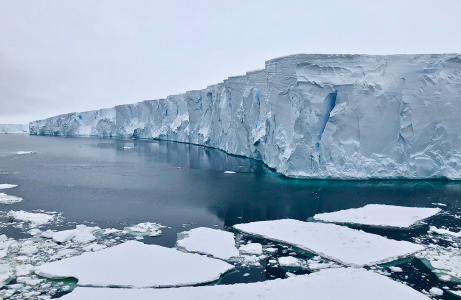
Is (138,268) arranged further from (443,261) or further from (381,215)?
(381,215)

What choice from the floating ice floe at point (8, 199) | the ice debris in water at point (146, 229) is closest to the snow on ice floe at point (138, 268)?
the ice debris in water at point (146, 229)

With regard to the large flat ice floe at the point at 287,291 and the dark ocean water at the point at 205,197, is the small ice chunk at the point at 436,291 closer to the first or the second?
the dark ocean water at the point at 205,197

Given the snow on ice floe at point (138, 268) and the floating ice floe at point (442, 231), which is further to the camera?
the floating ice floe at point (442, 231)

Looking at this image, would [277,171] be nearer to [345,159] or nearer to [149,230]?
[345,159]

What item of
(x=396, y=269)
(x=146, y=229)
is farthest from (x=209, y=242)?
(x=396, y=269)

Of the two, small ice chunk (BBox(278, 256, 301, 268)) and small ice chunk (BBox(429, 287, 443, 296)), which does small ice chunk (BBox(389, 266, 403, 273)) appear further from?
small ice chunk (BBox(278, 256, 301, 268))

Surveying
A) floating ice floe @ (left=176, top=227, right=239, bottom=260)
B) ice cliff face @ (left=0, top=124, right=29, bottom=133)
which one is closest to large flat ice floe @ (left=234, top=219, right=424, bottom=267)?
floating ice floe @ (left=176, top=227, right=239, bottom=260)
